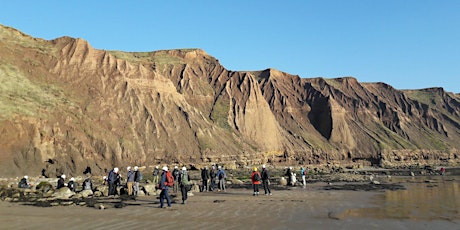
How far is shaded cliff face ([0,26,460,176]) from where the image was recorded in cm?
4631

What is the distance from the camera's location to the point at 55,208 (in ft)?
52.9

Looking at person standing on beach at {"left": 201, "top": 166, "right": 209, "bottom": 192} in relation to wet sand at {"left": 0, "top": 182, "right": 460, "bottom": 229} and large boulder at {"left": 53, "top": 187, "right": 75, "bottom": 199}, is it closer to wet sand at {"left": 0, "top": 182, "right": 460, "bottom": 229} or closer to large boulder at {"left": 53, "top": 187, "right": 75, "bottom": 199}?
large boulder at {"left": 53, "top": 187, "right": 75, "bottom": 199}

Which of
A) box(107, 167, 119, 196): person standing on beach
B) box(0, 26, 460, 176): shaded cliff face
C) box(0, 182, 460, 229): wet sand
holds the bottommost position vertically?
box(0, 182, 460, 229): wet sand

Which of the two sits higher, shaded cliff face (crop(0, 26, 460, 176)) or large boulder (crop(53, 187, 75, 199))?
shaded cliff face (crop(0, 26, 460, 176))

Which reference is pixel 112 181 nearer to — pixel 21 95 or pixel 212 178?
pixel 212 178

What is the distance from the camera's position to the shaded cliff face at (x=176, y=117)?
46.3 meters

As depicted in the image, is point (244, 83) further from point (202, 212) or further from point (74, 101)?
point (202, 212)

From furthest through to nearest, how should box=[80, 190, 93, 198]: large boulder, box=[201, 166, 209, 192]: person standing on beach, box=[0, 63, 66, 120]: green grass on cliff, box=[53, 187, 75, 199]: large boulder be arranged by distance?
box=[0, 63, 66, 120]: green grass on cliff, box=[201, 166, 209, 192]: person standing on beach, box=[80, 190, 93, 198]: large boulder, box=[53, 187, 75, 199]: large boulder

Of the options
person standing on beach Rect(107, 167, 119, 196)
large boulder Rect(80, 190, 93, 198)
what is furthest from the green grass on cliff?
person standing on beach Rect(107, 167, 119, 196)

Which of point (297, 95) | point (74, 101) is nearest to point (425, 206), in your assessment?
point (74, 101)

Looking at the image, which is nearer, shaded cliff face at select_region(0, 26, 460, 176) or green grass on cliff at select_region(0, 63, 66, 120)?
green grass on cliff at select_region(0, 63, 66, 120)

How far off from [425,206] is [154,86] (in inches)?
2335

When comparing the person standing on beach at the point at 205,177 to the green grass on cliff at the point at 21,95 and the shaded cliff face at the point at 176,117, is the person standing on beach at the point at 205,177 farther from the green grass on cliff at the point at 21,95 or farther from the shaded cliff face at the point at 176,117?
the green grass on cliff at the point at 21,95

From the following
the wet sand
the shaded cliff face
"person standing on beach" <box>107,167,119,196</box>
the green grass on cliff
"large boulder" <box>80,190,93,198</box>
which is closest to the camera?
the wet sand
